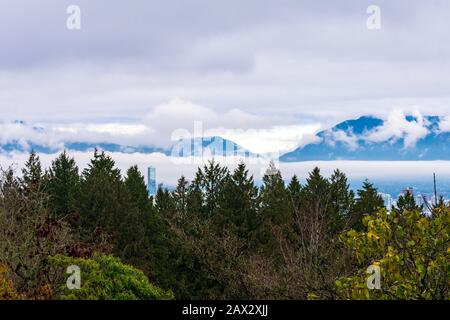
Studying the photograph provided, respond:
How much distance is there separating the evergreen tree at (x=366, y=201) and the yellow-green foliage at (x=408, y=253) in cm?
3662

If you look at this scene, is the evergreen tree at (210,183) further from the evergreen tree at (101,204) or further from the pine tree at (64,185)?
the pine tree at (64,185)

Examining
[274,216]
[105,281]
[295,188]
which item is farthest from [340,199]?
[105,281]

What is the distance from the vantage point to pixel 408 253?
7.97m

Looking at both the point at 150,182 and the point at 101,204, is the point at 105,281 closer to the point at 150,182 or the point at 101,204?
the point at 101,204

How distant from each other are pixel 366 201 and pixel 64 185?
21.5 m

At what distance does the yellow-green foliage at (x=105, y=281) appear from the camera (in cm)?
1381

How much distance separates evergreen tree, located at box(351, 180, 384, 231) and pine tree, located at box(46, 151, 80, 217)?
62.4 feet

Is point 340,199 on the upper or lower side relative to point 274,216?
upper

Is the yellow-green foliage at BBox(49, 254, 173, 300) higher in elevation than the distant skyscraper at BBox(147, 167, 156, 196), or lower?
lower

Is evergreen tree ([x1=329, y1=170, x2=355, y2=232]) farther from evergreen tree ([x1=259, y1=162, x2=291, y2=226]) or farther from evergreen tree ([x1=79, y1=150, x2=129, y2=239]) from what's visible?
evergreen tree ([x1=79, y1=150, x2=129, y2=239])

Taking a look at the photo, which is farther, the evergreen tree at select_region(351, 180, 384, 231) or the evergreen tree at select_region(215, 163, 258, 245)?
the evergreen tree at select_region(351, 180, 384, 231)

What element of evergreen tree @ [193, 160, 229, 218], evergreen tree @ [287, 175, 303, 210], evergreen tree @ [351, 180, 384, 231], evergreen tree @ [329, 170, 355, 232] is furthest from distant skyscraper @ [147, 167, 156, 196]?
evergreen tree @ [351, 180, 384, 231]

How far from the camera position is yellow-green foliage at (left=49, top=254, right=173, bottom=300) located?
13.8 metres
